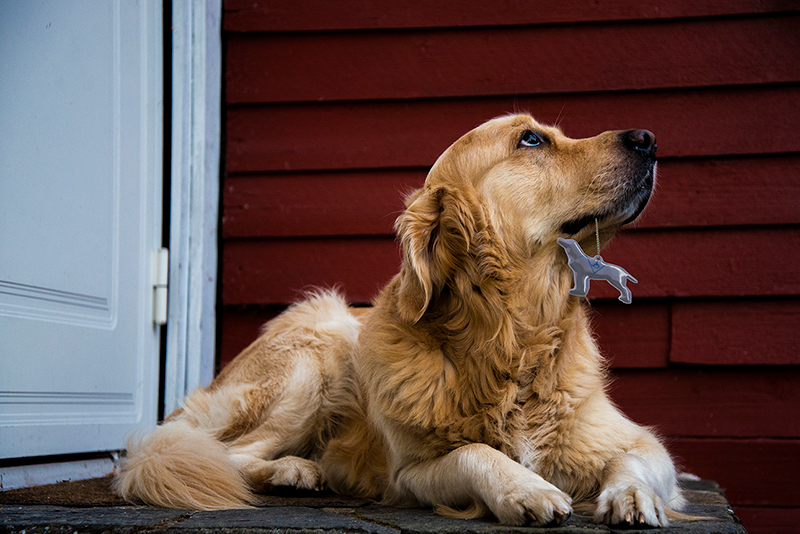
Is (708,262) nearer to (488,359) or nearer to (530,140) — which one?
(530,140)

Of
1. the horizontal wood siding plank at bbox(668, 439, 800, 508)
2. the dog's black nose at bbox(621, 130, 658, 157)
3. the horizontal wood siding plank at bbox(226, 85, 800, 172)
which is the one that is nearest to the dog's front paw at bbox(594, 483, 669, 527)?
the dog's black nose at bbox(621, 130, 658, 157)

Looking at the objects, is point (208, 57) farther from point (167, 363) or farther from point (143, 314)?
point (167, 363)

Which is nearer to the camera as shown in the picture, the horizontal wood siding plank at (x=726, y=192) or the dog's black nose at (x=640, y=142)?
the dog's black nose at (x=640, y=142)

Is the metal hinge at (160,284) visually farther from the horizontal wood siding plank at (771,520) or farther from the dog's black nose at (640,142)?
the horizontal wood siding plank at (771,520)

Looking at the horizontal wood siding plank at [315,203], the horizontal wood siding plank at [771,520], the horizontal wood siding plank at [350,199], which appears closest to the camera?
the horizontal wood siding plank at [771,520]

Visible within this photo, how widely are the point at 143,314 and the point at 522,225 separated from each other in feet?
6.28

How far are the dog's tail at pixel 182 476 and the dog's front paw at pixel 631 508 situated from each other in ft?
3.55

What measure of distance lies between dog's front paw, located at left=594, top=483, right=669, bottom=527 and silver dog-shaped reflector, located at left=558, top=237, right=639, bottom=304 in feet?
1.83

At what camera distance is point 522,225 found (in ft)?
6.98

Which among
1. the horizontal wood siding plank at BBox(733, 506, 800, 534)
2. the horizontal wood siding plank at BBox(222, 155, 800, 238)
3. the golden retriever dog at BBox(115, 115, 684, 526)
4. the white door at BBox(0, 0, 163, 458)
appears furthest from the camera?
the horizontal wood siding plank at BBox(222, 155, 800, 238)

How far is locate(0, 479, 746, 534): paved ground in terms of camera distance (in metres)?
1.52

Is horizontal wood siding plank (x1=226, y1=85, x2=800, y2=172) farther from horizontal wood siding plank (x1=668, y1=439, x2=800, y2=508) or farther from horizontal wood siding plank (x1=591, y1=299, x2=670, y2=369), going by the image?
horizontal wood siding plank (x1=668, y1=439, x2=800, y2=508)

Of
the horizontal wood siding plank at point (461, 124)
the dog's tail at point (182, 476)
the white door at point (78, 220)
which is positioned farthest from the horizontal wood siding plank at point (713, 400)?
the white door at point (78, 220)

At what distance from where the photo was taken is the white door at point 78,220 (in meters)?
2.25
